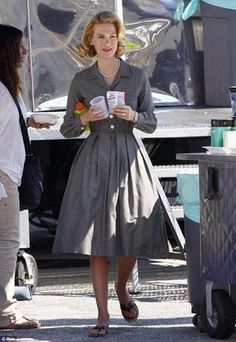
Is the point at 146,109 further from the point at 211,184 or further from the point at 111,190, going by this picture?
the point at 211,184

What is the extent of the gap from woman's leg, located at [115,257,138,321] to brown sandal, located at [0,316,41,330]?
1.71 feet

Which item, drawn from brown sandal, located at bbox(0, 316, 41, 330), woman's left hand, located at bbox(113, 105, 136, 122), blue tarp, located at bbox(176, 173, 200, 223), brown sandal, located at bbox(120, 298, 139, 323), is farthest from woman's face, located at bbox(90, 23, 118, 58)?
brown sandal, located at bbox(0, 316, 41, 330)

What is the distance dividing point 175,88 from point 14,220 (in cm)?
387

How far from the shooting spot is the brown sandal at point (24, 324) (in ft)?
22.6

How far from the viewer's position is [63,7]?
9.65m

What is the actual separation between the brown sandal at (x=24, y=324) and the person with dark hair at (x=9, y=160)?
1 centimetres

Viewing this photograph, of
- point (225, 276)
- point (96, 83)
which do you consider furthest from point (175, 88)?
point (225, 276)

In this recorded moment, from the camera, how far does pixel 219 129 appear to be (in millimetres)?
6504

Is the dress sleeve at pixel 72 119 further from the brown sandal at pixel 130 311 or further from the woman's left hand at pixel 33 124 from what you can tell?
the brown sandal at pixel 130 311

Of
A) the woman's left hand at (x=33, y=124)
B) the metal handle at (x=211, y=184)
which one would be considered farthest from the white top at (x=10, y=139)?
A: the metal handle at (x=211, y=184)

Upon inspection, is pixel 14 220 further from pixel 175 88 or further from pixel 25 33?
pixel 175 88

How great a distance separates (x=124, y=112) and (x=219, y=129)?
0.53 m

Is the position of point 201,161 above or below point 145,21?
below

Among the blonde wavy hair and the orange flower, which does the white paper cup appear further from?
the blonde wavy hair
